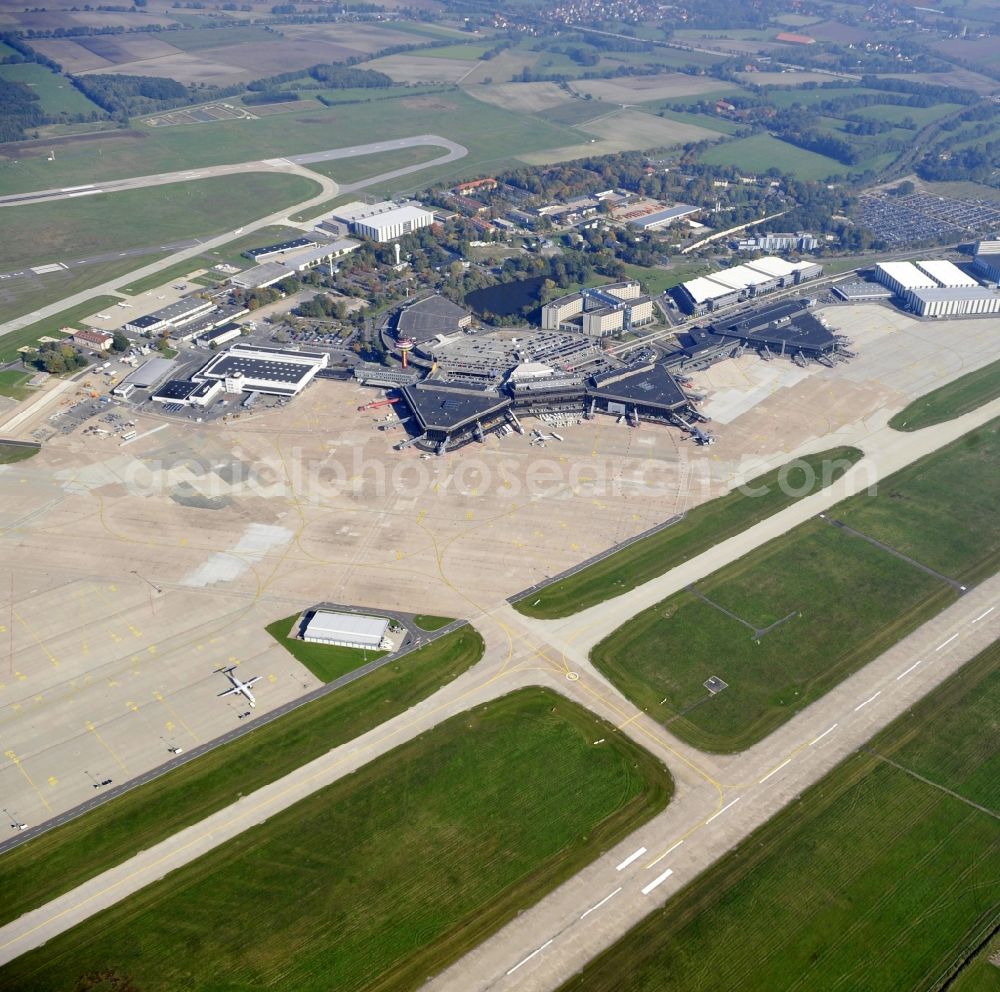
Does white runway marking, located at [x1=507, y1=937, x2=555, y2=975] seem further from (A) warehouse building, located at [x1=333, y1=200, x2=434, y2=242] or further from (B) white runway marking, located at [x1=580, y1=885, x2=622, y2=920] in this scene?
(A) warehouse building, located at [x1=333, y1=200, x2=434, y2=242]

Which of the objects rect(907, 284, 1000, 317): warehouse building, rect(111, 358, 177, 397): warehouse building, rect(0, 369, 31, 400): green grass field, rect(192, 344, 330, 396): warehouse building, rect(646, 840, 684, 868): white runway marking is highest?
rect(907, 284, 1000, 317): warehouse building

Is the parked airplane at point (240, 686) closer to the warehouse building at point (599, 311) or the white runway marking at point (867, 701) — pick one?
the white runway marking at point (867, 701)

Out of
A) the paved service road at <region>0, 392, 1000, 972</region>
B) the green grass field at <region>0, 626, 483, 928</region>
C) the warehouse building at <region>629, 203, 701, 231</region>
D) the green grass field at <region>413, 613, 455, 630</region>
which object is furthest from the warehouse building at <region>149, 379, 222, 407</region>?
the warehouse building at <region>629, 203, 701, 231</region>

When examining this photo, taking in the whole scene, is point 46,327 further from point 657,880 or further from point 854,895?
point 854,895

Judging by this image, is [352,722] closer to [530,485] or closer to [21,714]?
[21,714]

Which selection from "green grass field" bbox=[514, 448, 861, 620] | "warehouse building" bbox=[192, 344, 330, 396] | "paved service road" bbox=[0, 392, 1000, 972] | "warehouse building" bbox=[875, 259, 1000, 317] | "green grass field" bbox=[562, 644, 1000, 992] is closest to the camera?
"green grass field" bbox=[562, 644, 1000, 992]

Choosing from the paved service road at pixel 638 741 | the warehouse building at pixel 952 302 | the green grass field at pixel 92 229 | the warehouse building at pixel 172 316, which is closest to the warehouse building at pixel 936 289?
the warehouse building at pixel 952 302
